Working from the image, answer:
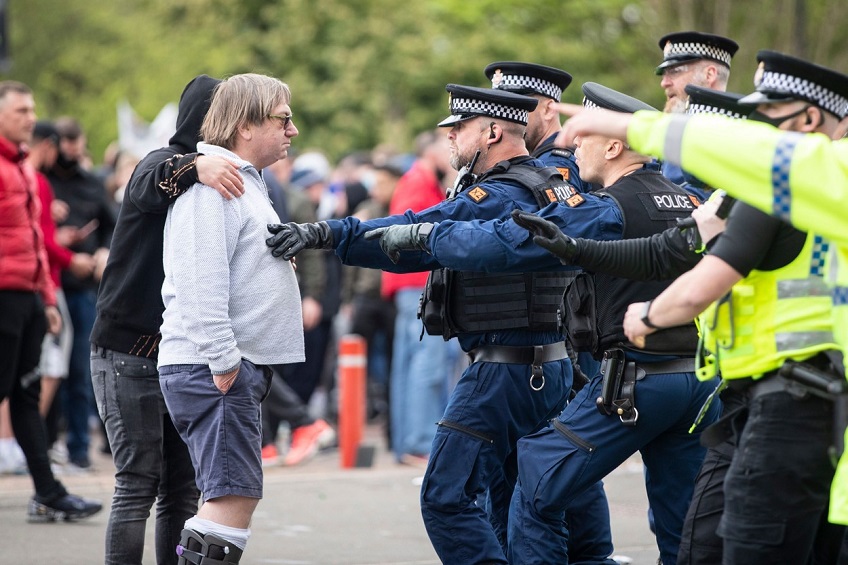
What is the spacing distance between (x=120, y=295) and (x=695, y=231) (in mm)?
2352

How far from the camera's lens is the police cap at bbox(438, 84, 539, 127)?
211 inches

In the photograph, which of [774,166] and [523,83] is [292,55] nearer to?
[523,83]

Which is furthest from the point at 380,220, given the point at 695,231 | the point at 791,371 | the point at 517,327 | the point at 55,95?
the point at 55,95

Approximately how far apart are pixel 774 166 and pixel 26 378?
524 centimetres

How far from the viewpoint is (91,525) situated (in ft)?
24.0

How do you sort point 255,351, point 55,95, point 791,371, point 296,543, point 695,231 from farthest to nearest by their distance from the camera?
point 55,95
point 296,543
point 255,351
point 695,231
point 791,371

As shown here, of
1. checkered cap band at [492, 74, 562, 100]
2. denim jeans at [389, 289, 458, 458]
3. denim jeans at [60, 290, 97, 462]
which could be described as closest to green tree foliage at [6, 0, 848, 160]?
denim jeans at [389, 289, 458, 458]

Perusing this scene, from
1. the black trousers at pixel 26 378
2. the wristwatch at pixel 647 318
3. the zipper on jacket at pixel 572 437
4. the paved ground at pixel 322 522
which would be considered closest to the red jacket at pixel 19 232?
the black trousers at pixel 26 378

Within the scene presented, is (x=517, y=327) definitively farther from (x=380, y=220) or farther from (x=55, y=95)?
(x=55, y=95)

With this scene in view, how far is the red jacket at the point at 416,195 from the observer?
393 inches

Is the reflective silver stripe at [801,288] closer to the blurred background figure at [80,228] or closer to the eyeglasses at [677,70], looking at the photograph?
the eyeglasses at [677,70]

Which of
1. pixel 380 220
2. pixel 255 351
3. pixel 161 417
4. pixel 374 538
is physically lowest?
pixel 374 538

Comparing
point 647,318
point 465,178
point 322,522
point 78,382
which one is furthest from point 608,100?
point 78,382

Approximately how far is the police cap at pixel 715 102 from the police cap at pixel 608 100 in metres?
0.31
